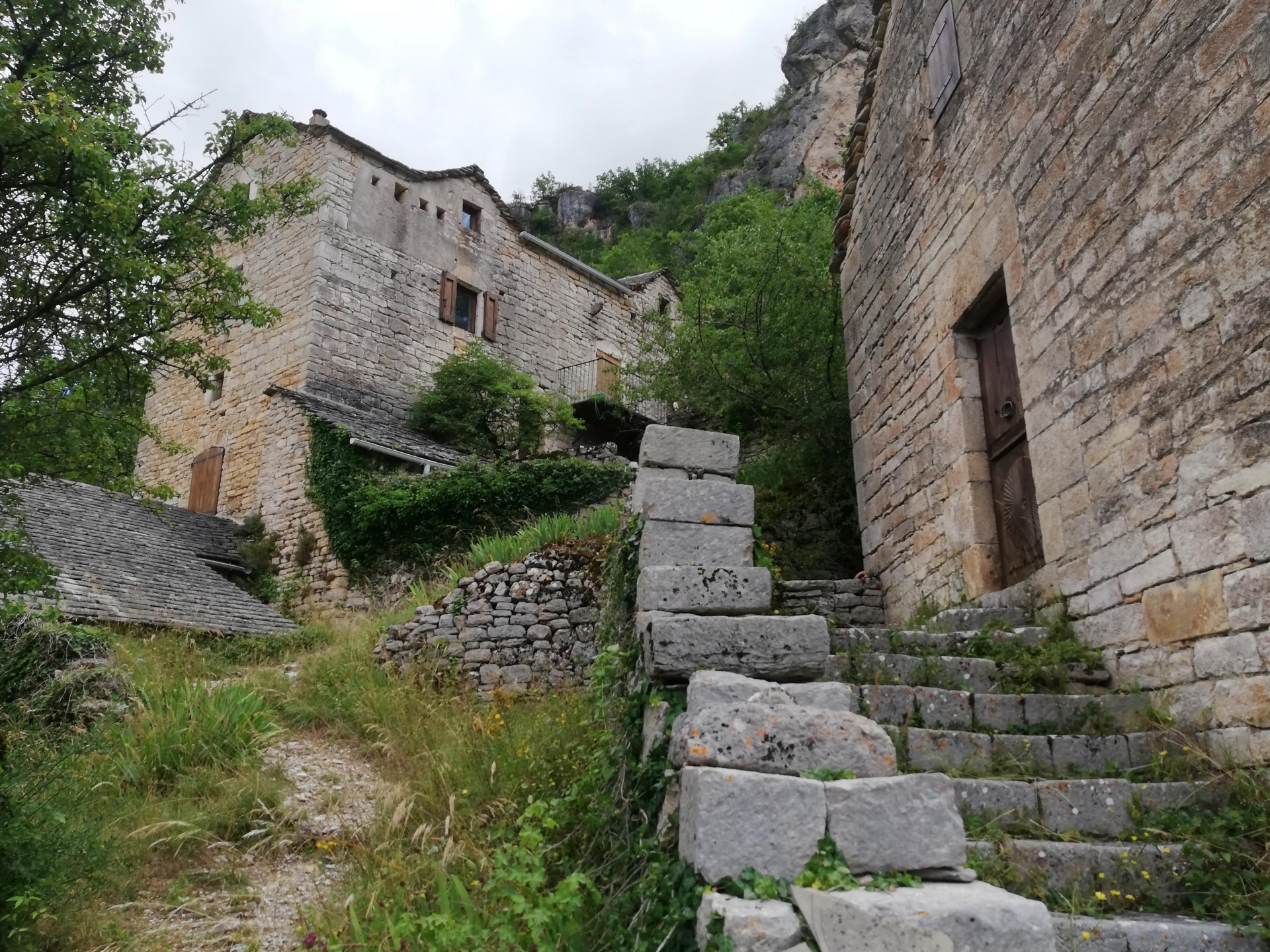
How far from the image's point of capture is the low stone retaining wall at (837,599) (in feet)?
24.7

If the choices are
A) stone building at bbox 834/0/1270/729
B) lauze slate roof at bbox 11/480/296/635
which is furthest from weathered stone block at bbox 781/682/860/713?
lauze slate roof at bbox 11/480/296/635

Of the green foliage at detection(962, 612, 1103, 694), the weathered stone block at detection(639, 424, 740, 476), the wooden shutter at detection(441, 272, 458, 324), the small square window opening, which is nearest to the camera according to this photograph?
the green foliage at detection(962, 612, 1103, 694)

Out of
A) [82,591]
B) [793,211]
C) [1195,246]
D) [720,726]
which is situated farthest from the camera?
[793,211]

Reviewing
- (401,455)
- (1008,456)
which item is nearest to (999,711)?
(1008,456)

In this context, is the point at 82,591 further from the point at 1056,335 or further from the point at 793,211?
the point at 793,211

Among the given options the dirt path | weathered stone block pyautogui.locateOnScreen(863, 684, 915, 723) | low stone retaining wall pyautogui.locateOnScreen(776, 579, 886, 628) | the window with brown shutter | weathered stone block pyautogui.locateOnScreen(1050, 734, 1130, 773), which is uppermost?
the window with brown shutter

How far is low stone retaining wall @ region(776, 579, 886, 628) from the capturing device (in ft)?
24.7

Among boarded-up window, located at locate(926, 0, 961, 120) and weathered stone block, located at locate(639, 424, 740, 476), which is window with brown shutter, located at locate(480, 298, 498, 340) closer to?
boarded-up window, located at locate(926, 0, 961, 120)

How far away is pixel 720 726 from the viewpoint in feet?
8.89

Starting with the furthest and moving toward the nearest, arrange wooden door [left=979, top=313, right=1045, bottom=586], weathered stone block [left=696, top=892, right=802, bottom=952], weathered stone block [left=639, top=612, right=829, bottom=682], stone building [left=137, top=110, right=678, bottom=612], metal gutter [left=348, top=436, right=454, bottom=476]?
stone building [left=137, top=110, right=678, bottom=612], metal gutter [left=348, top=436, right=454, bottom=476], wooden door [left=979, top=313, right=1045, bottom=586], weathered stone block [left=639, top=612, right=829, bottom=682], weathered stone block [left=696, top=892, right=802, bottom=952]

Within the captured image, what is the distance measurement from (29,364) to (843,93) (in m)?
26.2

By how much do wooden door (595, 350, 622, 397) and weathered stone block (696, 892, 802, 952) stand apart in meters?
16.6

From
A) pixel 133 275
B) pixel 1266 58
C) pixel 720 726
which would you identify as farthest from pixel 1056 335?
pixel 133 275

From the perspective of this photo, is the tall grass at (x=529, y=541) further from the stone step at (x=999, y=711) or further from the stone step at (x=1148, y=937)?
the stone step at (x=1148, y=937)
